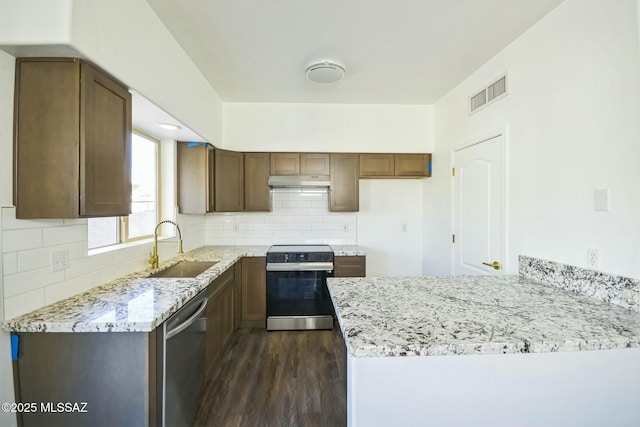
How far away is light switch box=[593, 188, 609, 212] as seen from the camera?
1.39 meters

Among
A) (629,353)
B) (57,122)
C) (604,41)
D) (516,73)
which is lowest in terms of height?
(629,353)

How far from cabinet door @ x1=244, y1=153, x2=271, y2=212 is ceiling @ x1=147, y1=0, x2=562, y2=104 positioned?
2.68 ft

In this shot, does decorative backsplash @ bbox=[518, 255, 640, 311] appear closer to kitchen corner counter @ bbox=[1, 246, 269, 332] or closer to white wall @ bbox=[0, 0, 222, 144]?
kitchen corner counter @ bbox=[1, 246, 269, 332]

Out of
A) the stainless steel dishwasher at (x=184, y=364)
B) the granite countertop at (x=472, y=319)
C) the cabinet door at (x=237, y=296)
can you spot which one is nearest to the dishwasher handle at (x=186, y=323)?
the stainless steel dishwasher at (x=184, y=364)

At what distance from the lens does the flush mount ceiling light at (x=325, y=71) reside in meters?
2.25

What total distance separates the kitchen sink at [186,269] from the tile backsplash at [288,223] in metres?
0.96

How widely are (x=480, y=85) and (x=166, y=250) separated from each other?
10.8 ft

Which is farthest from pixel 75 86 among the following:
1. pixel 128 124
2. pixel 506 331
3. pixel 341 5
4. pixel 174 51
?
pixel 506 331

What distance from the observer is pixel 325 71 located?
2322 millimetres

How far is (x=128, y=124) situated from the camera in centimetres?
151

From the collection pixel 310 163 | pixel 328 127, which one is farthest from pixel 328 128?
pixel 310 163

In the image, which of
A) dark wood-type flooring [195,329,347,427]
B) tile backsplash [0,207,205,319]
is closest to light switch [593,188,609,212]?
dark wood-type flooring [195,329,347,427]

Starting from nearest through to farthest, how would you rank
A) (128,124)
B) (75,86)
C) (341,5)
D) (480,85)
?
(75,86) → (128,124) → (341,5) → (480,85)

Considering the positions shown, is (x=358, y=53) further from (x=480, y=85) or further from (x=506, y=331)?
(x=506, y=331)
